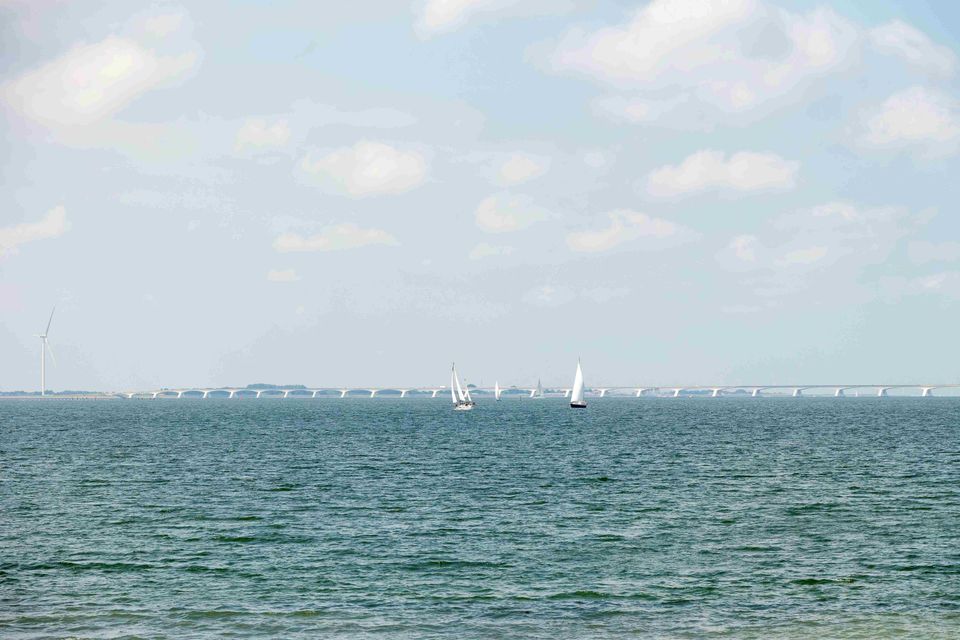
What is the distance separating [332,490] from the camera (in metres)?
67.0

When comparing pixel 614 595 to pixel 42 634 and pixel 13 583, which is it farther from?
pixel 13 583

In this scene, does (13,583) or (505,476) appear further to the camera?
(505,476)

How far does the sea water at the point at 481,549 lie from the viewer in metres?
32.6

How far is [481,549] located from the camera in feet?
146

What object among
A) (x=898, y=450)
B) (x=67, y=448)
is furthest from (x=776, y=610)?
(x=67, y=448)

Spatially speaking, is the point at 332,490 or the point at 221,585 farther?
the point at 332,490

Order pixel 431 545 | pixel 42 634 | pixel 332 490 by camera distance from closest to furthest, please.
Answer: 1. pixel 42 634
2. pixel 431 545
3. pixel 332 490

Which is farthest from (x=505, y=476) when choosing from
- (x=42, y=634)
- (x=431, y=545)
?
(x=42, y=634)

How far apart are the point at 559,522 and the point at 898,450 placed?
66.2m

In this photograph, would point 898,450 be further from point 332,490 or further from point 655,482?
point 332,490

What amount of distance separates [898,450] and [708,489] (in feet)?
154

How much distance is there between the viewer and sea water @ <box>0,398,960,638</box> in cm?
3262

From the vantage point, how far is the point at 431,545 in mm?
45594

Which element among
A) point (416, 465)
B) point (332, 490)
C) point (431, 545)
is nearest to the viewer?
point (431, 545)
